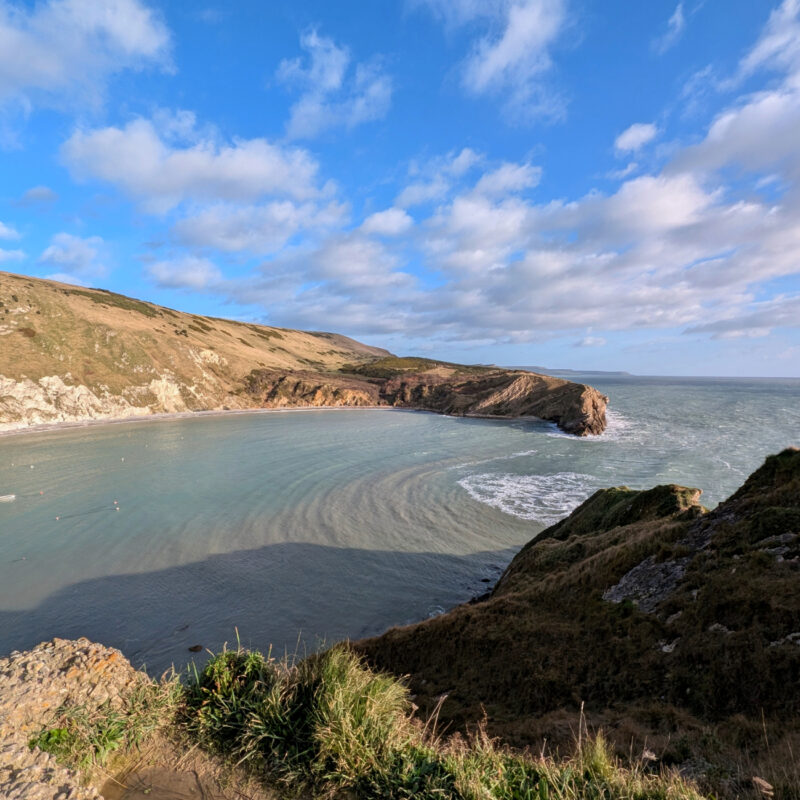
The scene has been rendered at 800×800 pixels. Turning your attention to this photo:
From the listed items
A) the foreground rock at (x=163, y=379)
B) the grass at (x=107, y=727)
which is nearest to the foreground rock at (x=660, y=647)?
the grass at (x=107, y=727)

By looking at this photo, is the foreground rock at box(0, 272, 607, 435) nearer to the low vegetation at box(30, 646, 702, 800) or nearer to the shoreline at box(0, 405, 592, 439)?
the shoreline at box(0, 405, 592, 439)

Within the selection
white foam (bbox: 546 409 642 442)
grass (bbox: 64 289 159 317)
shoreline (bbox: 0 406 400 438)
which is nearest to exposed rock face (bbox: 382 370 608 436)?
white foam (bbox: 546 409 642 442)

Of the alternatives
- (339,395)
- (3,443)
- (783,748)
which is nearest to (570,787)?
(783,748)

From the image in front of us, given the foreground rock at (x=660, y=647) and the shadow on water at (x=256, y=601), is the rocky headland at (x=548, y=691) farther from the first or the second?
the shadow on water at (x=256, y=601)

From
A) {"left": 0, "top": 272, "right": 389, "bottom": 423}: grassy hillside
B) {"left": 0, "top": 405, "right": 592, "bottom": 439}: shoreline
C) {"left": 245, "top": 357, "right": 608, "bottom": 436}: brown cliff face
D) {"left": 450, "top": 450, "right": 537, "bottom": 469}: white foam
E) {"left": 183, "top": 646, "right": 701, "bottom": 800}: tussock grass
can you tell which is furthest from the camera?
{"left": 245, "top": 357, "right": 608, "bottom": 436}: brown cliff face

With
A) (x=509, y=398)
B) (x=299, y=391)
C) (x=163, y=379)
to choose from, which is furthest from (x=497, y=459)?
(x=163, y=379)

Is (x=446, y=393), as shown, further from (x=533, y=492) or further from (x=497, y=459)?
(x=533, y=492)
